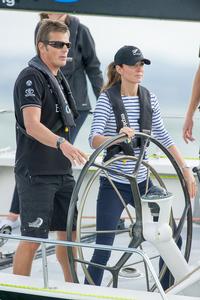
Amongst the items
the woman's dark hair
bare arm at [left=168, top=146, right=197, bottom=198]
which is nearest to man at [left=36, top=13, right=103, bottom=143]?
the woman's dark hair

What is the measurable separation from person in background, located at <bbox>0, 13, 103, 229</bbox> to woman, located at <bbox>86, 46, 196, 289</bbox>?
1.01 meters

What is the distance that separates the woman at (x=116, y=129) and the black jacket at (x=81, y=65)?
3.33 feet

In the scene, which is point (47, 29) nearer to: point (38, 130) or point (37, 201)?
point (38, 130)

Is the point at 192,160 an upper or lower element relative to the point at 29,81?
lower

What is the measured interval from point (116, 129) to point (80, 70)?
53.3 inches

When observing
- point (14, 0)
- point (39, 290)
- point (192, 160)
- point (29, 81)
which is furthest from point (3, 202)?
point (14, 0)

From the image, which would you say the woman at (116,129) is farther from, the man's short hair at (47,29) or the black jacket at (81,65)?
the black jacket at (81,65)

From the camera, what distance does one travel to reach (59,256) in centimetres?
309

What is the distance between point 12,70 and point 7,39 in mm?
4508

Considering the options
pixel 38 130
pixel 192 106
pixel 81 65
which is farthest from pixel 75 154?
pixel 81 65

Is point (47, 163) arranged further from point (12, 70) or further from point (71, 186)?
point (12, 70)

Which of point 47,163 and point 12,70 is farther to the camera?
point 12,70

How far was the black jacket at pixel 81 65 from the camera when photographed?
406 cm

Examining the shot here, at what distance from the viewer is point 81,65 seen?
13.9 ft
